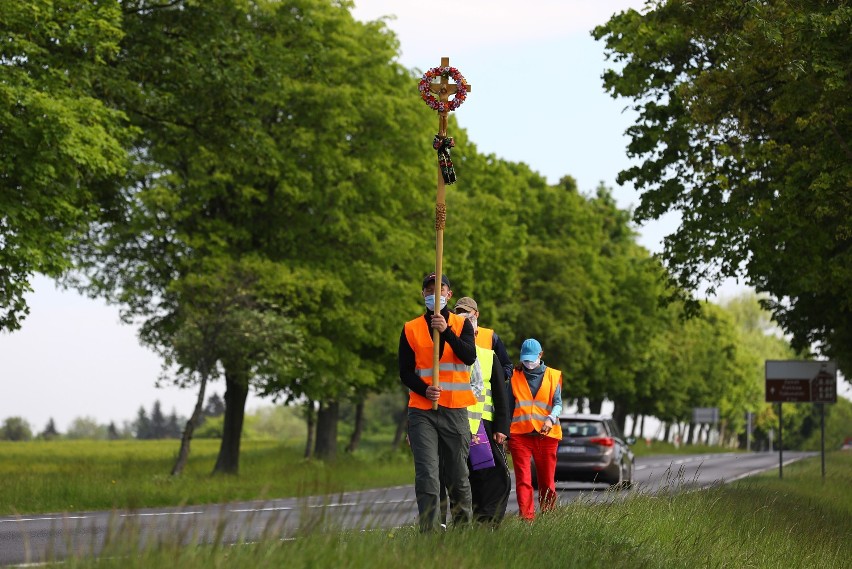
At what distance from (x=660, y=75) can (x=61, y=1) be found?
11708 mm

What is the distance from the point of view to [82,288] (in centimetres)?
3541

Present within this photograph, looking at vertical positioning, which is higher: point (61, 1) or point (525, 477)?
point (61, 1)

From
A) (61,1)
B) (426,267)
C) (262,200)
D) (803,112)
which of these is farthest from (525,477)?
(426,267)

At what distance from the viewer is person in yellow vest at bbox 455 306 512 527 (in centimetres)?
1171

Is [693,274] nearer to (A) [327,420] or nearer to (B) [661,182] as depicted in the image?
(B) [661,182]

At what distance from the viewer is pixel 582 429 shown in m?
27.0

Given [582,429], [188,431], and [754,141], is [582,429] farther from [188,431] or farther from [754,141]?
[188,431]

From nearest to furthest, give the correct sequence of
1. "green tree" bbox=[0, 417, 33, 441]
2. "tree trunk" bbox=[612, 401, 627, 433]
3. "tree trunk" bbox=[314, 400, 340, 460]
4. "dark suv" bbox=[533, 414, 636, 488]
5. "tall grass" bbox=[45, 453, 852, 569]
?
"tall grass" bbox=[45, 453, 852, 569], "dark suv" bbox=[533, 414, 636, 488], "tree trunk" bbox=[314, 400, 340, 460], "tree trunk" bbox=[612, 401, 627, 433], "green tree" bbox=[0, 417, 33, 441]

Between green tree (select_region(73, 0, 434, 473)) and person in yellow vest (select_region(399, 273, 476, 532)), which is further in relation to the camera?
A: green tree (select_region(73, 0, 434, 473))

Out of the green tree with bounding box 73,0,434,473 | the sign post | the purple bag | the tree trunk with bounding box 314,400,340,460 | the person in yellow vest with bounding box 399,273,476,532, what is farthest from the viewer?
the tree trunk with bounding box 314,400,340,460

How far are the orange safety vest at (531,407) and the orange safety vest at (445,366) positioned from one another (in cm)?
358

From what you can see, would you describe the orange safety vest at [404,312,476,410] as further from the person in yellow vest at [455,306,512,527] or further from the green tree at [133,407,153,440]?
the green tree at [133,407,153,440]

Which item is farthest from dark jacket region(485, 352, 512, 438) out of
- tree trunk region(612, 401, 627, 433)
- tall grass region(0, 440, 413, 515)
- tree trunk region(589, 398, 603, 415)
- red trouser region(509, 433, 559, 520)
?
tree trunk region(612, 401, 627, 433)

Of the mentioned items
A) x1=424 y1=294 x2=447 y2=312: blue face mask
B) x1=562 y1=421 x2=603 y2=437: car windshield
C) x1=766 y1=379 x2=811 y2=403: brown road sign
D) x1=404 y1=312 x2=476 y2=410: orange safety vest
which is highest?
x1=766 y1=379 x2=811 y2=403: brown road sign
